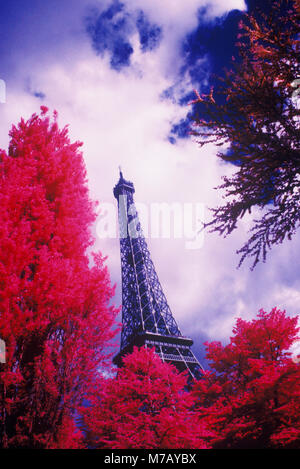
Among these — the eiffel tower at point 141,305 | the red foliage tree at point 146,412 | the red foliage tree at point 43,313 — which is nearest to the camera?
the red foliage tree at point 43,313

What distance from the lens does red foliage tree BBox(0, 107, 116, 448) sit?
4.11 metres

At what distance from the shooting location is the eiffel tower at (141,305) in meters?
28.9

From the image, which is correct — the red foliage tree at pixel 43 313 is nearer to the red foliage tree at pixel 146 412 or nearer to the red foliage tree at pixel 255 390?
the red foliage tree at pixel 146 412

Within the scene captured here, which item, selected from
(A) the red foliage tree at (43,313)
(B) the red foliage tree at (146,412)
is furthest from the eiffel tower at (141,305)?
(A) the red foliage tree at (43,313)

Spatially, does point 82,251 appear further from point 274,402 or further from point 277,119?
point 274,402

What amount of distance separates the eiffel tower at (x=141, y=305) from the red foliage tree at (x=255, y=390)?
57.0 ft

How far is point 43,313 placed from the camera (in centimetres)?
454

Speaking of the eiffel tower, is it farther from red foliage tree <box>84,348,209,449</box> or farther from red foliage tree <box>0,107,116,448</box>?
red foliage tree <box>0,107,116,448</box>

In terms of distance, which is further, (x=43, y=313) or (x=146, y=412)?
(x=146, y=412)

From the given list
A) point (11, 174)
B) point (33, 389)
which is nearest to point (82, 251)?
point (11, 174)

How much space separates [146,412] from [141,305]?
26.7 meters

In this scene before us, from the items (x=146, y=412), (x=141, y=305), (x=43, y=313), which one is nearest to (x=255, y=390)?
(x=146, y=412)

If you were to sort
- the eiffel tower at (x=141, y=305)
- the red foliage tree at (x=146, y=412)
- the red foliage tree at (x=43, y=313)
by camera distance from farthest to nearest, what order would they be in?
1. the eiffel tower at (x=141, y=305)
2. the red foliage tree at (x=146, y=412)
3. the red foliage tree at (x=43, y=313)

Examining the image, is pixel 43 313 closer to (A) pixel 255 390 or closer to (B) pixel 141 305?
(A) pixel 255 390
